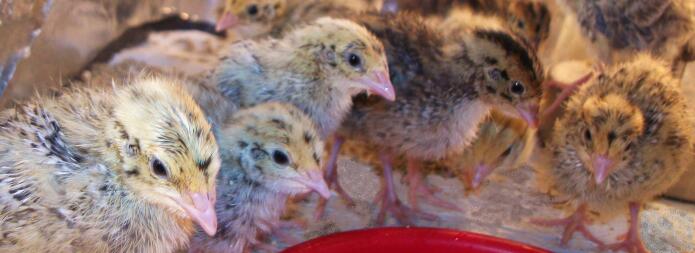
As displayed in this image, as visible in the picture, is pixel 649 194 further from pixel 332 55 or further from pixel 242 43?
pixel 242 43

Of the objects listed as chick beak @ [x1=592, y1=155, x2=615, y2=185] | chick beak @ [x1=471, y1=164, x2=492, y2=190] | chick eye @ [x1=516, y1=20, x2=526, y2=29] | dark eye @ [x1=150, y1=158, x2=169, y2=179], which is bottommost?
chick beak @ [x1=471, y1=164, x2=492, y2=190]

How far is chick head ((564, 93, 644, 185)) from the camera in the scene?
6.96 ft

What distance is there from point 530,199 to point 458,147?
681 millimetres

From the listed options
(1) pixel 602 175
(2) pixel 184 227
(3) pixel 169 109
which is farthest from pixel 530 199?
(3) pixel 169 109

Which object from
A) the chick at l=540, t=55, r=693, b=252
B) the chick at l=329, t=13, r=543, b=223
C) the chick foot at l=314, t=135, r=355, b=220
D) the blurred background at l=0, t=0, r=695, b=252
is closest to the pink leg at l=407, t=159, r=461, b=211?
the blurred background at l=0, t=0, r=695, b=252

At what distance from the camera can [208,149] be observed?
4.79 feet

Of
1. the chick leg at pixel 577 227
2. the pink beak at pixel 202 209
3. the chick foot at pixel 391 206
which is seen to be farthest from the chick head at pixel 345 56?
the chick leg at pixel 577 227

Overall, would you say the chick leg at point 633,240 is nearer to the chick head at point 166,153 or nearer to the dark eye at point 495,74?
the dark eye at point 495,74

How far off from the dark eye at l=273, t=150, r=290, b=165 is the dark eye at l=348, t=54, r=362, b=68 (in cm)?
44

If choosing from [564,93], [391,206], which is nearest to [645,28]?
[564,93]

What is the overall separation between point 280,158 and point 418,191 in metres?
1.15

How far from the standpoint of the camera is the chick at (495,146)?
2428 mm

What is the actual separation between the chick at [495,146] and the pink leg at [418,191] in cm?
30

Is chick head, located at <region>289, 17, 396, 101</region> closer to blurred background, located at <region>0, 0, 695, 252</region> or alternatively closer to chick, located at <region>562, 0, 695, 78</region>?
blurred background, located at <region>0, 0, 695, 252</region>
